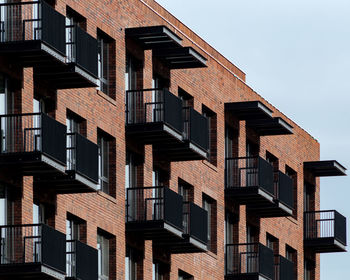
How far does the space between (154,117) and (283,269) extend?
43.6 ft

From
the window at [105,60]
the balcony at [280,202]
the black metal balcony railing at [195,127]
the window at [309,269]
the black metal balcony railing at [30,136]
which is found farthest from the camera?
the window at [309,269]

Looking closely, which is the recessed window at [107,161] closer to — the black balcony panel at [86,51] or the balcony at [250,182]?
the black balcony panel at [86,51]

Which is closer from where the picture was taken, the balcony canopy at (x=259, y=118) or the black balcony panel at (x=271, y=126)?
the balcony canopy at (x=259, y=118)

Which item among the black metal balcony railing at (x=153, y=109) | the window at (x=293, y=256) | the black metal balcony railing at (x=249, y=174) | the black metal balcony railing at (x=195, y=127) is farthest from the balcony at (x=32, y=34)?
the window at (x=293, y=256)

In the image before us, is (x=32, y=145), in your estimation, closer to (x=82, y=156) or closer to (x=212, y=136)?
(x=82, y=156)

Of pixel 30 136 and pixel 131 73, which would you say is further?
pixel 131 73

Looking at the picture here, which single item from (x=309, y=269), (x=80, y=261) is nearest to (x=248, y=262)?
(x=309, y=269)

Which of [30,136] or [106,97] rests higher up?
[106,97]

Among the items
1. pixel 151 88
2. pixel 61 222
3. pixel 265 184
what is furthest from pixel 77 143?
pixel 265 184

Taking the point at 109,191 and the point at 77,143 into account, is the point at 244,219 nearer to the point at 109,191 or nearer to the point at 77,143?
the point at 109,191

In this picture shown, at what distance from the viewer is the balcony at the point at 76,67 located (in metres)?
52.7

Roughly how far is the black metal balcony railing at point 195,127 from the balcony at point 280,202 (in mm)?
7828

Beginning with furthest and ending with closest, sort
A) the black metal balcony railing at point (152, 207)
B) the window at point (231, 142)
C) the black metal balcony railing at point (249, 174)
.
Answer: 1. the window at point (231, 142)
2. the black metal balcony railing at point (249, 174)
3. the black metal balcony railing at point (152, 207)

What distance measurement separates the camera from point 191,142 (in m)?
61.3
